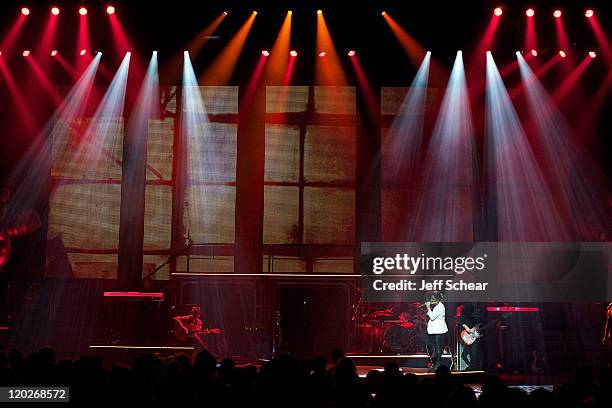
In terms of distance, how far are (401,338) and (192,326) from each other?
11.4 feet

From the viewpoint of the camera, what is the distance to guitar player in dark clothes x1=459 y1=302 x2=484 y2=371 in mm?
10953

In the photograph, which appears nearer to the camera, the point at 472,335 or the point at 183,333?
the point at 472,335

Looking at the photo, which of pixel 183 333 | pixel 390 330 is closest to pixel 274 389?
pixel 183 333

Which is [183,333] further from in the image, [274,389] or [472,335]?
[274,389]

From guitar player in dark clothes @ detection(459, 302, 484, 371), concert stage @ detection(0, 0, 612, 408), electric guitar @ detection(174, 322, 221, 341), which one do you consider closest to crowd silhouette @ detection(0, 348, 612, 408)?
guitar player in dark clothes @ detection(459, 302, 484, 371)

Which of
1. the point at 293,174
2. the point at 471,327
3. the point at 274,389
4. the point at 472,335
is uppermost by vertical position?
the point at 293,174

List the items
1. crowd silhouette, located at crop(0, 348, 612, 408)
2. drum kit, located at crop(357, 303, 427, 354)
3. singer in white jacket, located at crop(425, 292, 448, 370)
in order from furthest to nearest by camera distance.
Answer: drum kit, located at crop(357, 303, 427, 354) < singer in white jacket, located at crop(425, 292, 448, 370) < crowd silhouette, located at crop(0, 348, 612, 408)

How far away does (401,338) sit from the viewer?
12.1 m

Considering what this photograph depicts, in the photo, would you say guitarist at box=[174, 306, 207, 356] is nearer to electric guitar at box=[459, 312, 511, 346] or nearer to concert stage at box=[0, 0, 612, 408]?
concert stage at box=[0, 0, 612, 408]

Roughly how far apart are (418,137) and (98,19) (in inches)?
252

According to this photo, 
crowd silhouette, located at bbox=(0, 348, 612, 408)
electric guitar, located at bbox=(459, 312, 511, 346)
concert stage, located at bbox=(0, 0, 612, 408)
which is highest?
concert stage, located at bbox=(0, 0, 612, 408)

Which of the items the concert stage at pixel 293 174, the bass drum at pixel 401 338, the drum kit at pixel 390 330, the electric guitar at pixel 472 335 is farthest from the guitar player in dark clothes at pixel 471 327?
the bass drum at pixel 401 338

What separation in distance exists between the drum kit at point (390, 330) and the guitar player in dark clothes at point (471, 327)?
2.54ft

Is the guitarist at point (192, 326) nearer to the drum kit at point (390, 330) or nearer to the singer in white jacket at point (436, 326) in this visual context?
the drum kit at point (390, 330)
